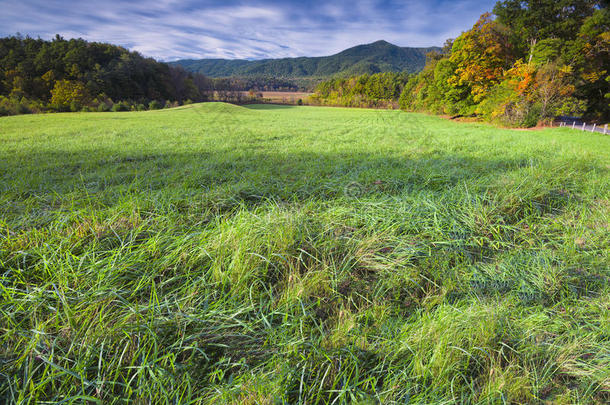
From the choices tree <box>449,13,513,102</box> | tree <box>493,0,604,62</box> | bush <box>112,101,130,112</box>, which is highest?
tree <box>493,0,604,62</box>

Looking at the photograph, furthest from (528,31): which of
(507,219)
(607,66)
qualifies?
(507,219)

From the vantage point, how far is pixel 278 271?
187cm

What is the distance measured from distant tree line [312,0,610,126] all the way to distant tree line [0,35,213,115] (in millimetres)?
45442

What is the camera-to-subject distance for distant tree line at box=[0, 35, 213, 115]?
43.7 metres

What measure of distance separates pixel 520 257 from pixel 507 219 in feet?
2.71

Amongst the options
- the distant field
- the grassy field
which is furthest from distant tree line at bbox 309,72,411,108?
the grassy field

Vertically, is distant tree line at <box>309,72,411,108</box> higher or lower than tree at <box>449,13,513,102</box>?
higher

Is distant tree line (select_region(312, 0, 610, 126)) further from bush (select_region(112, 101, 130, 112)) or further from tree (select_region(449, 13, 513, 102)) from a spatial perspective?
bush (select_region(112, 101, 130, 112))

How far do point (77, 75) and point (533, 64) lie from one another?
232ft

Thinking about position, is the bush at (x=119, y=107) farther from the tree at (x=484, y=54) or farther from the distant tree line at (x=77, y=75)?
the tree at (x=484, y=54)

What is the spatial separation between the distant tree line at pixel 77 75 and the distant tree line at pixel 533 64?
149ft

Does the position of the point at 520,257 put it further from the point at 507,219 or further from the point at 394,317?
the point at 394,317

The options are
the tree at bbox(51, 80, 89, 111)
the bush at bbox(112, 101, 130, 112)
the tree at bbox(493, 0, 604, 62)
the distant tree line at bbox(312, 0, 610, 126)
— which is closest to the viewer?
the distant tree line at bbox(312, 0, 610, 126)

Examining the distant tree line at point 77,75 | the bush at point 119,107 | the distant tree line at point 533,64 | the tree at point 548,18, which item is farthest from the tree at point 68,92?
the tree at point 548,18
